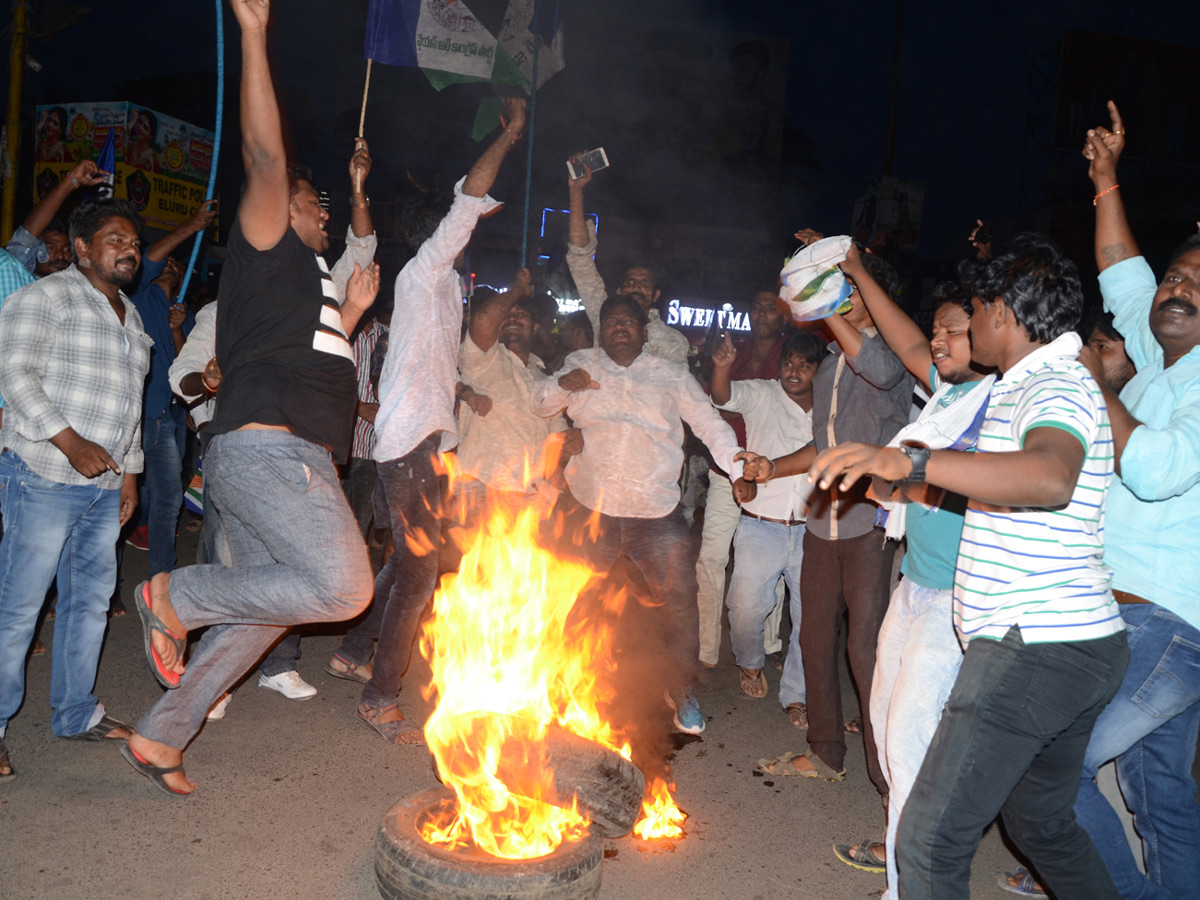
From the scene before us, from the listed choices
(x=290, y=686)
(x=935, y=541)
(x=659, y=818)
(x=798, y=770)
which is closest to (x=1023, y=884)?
(x=798, y=770)

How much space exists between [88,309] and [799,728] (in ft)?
13.5

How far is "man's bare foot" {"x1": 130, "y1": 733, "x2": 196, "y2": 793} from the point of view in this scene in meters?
3.70

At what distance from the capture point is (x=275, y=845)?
344 centimetres

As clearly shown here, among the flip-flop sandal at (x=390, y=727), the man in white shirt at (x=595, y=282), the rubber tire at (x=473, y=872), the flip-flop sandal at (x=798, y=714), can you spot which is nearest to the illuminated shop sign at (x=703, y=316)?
the man in white shirt at (x=595, y=282)

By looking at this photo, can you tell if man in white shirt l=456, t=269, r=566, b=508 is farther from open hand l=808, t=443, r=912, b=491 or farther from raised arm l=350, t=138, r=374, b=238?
open hand l=808, t=443, r=912, b=491

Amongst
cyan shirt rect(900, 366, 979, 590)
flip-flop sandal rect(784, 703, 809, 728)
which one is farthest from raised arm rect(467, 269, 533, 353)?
cyan shirt rect(900, 366, 979, 590)

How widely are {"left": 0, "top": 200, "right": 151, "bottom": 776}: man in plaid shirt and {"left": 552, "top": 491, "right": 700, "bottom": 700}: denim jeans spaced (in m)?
2.32

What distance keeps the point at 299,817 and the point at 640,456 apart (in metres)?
2.41

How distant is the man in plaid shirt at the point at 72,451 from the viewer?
12.5 ft

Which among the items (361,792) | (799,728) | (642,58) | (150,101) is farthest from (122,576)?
(150,101)

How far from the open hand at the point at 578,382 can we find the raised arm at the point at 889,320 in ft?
5.49

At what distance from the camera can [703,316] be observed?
93.8 ft

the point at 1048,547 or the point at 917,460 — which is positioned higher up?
the point at 917,460

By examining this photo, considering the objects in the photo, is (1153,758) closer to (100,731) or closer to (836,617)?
(836,617)
